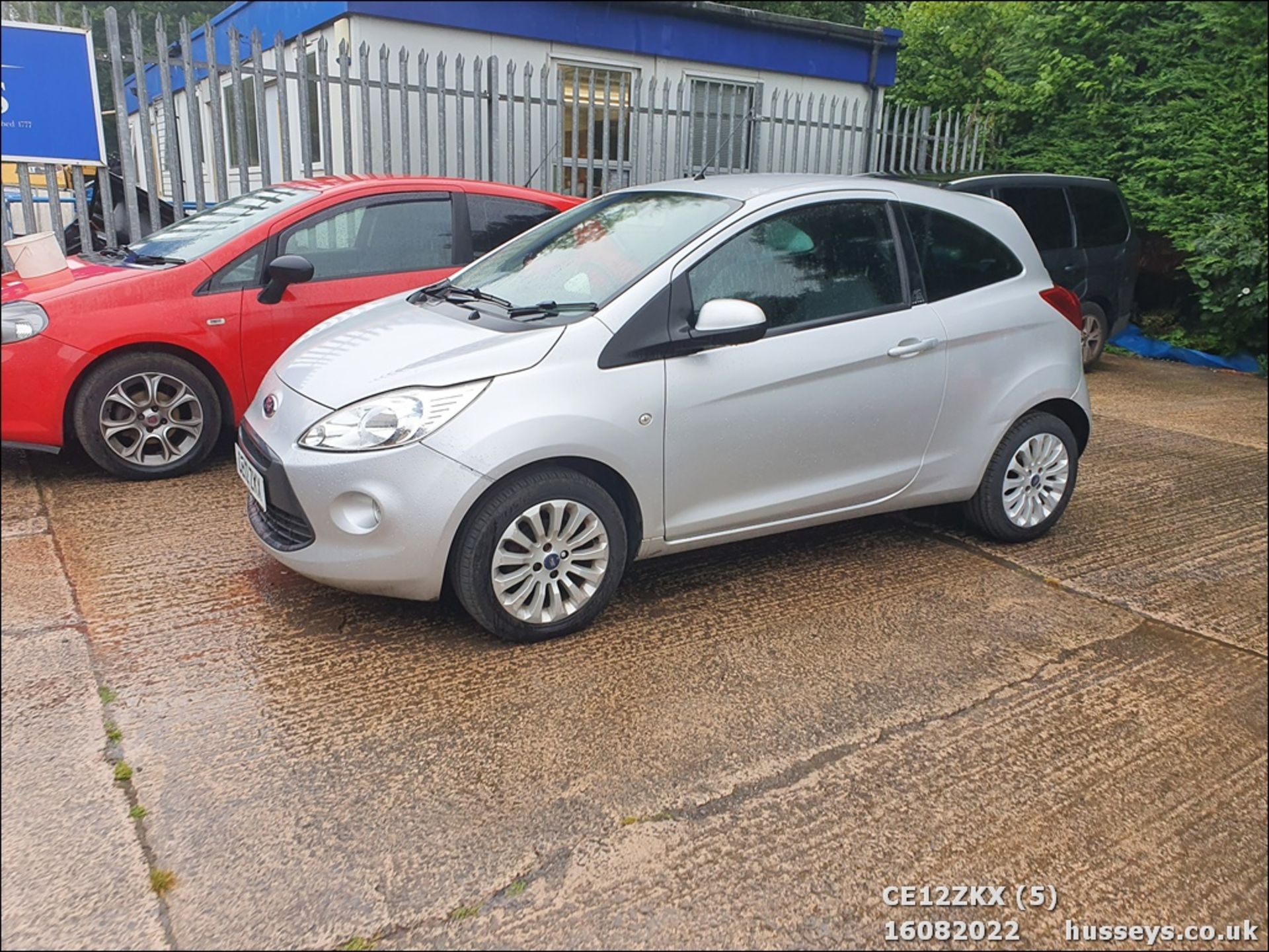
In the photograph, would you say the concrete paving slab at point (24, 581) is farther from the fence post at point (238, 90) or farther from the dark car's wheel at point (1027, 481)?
the fence post at point (238, 90)

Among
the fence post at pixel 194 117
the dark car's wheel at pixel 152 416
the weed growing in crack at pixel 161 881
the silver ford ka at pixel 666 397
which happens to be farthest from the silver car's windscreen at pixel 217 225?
the weed growing in crack at pixel 161 881

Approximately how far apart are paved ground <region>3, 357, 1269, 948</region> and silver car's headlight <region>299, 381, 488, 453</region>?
2.32ft

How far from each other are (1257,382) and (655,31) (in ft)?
23.4

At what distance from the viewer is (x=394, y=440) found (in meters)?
3.29

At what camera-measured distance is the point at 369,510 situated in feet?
10.9

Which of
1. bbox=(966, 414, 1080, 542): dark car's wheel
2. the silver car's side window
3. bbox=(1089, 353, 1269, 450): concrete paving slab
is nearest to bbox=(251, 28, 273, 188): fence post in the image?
the silver car's side window

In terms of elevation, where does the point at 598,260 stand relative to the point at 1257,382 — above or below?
above

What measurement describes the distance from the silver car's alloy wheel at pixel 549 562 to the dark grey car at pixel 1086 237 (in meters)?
5.74

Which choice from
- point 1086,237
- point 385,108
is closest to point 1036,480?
point 1086,237

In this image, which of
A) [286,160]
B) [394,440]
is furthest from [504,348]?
[286,160]

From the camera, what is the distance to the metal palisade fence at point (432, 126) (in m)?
7.70

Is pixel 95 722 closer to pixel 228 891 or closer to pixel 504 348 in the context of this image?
pixel 228 891

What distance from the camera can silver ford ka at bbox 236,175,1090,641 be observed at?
11.0 feet

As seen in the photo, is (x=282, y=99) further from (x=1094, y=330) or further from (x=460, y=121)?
(x=1094, y=330)
